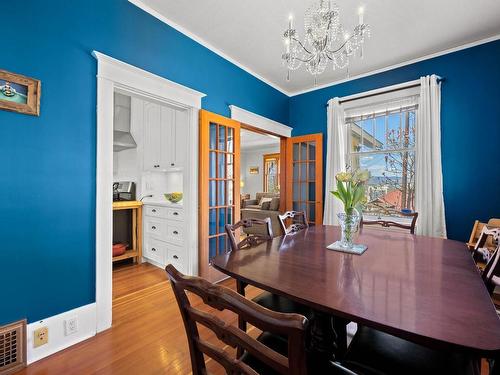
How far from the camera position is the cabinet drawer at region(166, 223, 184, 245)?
3.05 m

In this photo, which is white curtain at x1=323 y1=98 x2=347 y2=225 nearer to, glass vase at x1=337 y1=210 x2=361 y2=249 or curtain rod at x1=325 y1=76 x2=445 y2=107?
curtain rod at x1=325 y1=76 x2=445 y2=107

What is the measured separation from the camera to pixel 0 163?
1.43 metres

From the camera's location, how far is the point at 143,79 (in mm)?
2088

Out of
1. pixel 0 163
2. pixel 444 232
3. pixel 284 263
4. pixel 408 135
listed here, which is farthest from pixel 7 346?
pixel 408 135

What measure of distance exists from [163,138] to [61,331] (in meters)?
2.60

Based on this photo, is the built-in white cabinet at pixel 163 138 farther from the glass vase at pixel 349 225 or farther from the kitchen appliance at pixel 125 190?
the glass vase at pixel 349 225

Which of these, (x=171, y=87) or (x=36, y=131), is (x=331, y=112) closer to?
(x=171, y=87)

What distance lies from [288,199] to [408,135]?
201 cm

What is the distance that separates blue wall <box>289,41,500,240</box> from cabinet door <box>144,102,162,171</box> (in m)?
3.79

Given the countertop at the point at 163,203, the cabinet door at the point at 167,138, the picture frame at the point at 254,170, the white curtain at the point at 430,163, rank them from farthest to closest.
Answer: the picture frame at the point at 254,170 → the cabinet door at the point at 167,138 → the countertop at the point at 163,203 → the white curtain at the point at 430,163

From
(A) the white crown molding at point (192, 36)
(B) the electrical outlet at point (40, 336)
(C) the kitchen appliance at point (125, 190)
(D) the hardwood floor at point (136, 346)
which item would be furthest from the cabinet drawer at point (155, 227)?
(A) the white crown molding at point (192, 36)

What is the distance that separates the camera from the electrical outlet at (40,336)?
1.54 metres

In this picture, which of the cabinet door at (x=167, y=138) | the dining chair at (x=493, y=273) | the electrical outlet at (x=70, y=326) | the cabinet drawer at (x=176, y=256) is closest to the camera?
the dining chair at (x=493, y=273)

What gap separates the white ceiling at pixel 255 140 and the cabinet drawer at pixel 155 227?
14.6 feet
